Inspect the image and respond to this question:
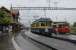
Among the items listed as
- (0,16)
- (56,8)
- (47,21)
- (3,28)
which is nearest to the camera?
(47,21)

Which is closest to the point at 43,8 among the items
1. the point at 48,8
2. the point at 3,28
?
the point at 48,8

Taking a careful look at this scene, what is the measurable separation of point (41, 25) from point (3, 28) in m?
52.1

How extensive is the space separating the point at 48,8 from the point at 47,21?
2641cm

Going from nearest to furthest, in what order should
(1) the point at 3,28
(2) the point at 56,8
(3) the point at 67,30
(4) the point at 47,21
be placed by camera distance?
(4) the point at 47,21 → (3) the point at 67,30 → (2) the point at 56,8 → (1) the point at 3,28

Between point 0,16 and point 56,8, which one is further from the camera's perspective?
point 0,16

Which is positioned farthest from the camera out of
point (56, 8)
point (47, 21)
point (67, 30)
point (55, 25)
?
point (56, 8)

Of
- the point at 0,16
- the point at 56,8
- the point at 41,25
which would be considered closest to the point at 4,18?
the point at 0,16

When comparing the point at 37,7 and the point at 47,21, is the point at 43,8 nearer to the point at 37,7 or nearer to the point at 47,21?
the point at 37,7

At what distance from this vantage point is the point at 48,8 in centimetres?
8262

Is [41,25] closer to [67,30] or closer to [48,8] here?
[67,30]

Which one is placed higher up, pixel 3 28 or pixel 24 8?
pixel 24 8

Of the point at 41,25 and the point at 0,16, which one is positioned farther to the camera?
the point at 0,16

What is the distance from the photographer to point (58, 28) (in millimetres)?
64875

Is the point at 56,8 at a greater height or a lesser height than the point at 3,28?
greater
